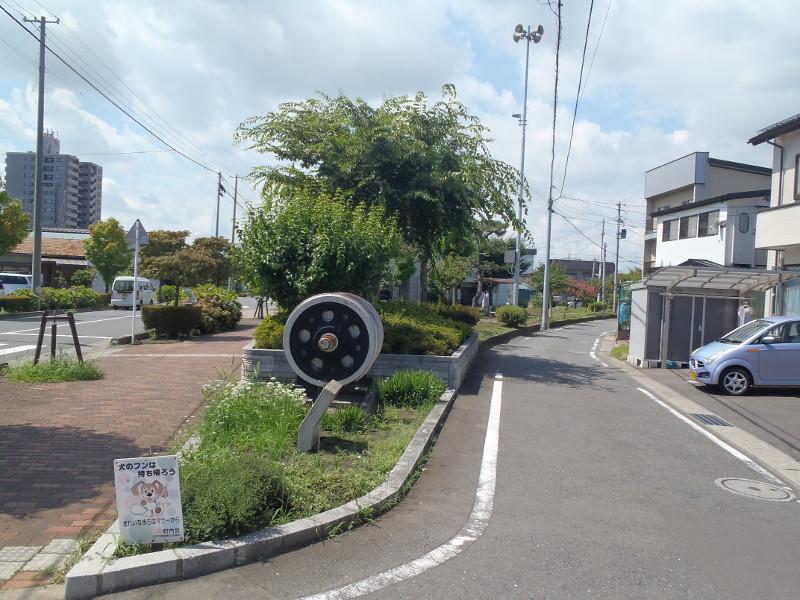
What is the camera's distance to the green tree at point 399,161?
609 inches

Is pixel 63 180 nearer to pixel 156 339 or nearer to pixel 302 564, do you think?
pixel 156 339

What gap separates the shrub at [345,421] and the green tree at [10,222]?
2465cm

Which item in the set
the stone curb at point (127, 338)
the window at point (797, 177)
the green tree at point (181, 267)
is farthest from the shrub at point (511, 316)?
the stone curb at point (127, 338)

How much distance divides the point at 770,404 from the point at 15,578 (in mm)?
12529

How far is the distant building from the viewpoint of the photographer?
138m

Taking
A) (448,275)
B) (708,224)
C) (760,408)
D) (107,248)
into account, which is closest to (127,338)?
(760,408)

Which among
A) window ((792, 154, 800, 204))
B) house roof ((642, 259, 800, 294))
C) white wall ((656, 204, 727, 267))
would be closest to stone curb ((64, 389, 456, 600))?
house roof ((642, 259, 800, 294))

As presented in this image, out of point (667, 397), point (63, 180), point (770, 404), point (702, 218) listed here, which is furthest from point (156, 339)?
point (63, 180)

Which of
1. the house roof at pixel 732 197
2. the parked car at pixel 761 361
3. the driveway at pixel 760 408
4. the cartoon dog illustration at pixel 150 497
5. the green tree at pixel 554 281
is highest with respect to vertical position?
the house roof at pixel 732 197

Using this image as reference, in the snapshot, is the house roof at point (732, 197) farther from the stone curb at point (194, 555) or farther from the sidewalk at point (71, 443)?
the stone curb at point (194, 555)

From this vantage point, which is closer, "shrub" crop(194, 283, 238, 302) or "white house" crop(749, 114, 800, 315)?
"white house" crop(749, 114, 800, 315)

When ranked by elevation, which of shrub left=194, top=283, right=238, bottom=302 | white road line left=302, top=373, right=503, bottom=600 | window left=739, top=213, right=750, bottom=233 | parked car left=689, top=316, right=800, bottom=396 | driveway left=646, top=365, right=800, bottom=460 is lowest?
white road line left=302, top=373, right=503, bottom=600

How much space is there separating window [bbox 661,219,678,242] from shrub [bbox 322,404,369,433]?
108 ft

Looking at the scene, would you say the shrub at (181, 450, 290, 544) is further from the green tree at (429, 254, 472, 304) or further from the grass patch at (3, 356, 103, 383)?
the green tree at (429, 254, 472, 304)
